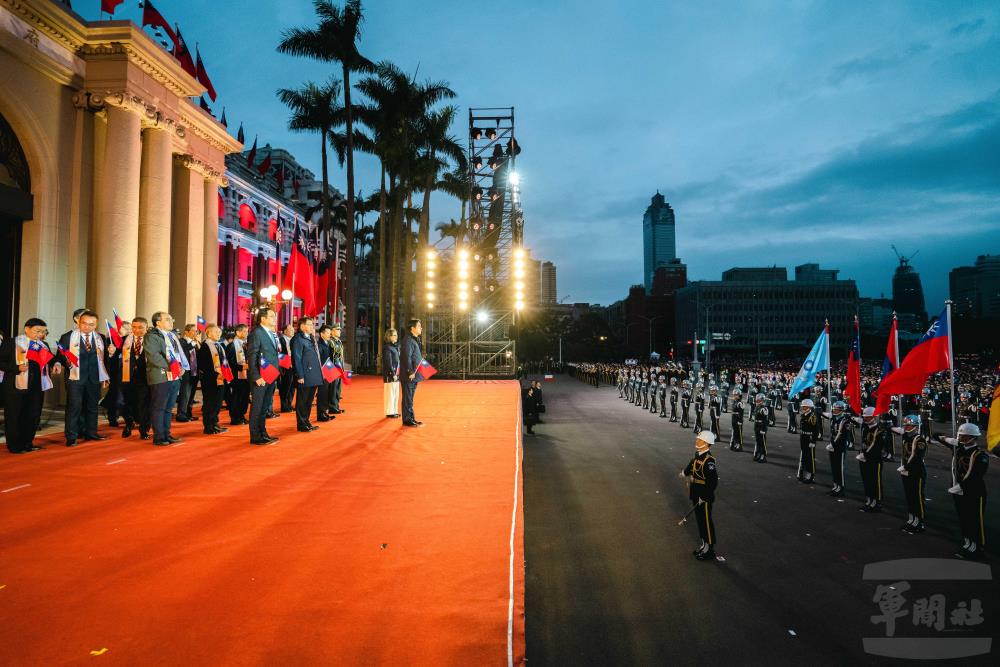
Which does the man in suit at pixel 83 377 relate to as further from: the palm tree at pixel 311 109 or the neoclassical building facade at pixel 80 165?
the palm tree at pixel 311 109

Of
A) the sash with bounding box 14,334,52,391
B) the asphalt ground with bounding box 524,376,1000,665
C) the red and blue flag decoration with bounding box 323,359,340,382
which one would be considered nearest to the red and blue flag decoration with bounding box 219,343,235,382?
the red and blue flag decoration with bounding box 323,359,340,382

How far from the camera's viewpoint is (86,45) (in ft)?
39.9

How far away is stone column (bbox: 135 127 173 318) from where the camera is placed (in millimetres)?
12891

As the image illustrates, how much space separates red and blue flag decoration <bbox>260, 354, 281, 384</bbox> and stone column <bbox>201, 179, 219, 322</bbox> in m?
11.3

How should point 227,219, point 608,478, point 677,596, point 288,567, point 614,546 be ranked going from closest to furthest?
1. point 288,567
2. point 677,596
3. point 614,546
4. point 608,478
5. point 227,219

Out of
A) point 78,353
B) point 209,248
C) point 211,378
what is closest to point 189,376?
point 211,378

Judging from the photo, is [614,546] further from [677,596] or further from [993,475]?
[993,475]

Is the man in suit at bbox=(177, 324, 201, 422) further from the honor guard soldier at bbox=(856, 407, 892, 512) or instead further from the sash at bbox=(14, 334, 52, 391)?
the honor guard soldier at bbox=(856, 407, 892, 512)

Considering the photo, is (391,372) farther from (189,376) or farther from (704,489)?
(704,489)

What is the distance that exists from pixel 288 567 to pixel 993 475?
15.4 m

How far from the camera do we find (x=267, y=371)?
7477mm

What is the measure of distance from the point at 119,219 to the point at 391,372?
25.8ft

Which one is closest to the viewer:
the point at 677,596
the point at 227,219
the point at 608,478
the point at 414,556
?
the point at 414,556

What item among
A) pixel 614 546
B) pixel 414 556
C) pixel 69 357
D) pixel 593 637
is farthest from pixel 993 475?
pixel 69 357
